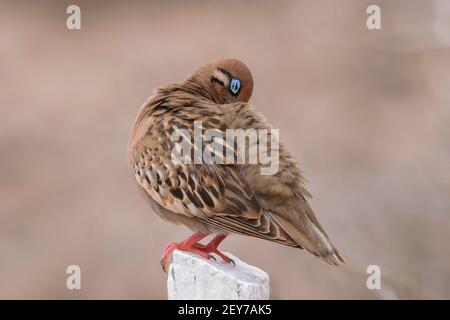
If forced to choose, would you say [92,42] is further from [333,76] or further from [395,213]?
[395,213]

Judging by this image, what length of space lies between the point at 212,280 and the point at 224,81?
51.8 inches

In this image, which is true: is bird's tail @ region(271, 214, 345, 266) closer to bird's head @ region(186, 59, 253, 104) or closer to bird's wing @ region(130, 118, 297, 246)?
bird's wing @ region(130, 118, 297, 246)

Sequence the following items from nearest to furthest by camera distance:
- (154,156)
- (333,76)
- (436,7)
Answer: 1. (154,156)
2. (436,7)
3. (333,76)

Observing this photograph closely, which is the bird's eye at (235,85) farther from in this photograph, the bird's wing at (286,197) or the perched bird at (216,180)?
the bird's wing at (286,197)

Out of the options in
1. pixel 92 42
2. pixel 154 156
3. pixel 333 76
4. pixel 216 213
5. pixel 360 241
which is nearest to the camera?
pixel 216 213

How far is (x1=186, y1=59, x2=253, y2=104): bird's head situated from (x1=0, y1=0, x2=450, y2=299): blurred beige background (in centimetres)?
275

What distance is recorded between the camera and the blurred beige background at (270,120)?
7.30m

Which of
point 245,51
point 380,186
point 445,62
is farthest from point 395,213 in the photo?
point 245,51

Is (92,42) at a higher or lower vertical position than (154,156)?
higher

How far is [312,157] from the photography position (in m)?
7.97

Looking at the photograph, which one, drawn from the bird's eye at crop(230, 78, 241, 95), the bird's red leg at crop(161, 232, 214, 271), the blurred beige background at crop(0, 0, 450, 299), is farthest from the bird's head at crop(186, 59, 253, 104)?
the blurred beige background at crop(0, 0, 450, 299)

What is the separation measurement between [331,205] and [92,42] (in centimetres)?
432

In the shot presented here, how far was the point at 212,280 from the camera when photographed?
A: 348 cm

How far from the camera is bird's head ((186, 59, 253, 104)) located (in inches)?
171
